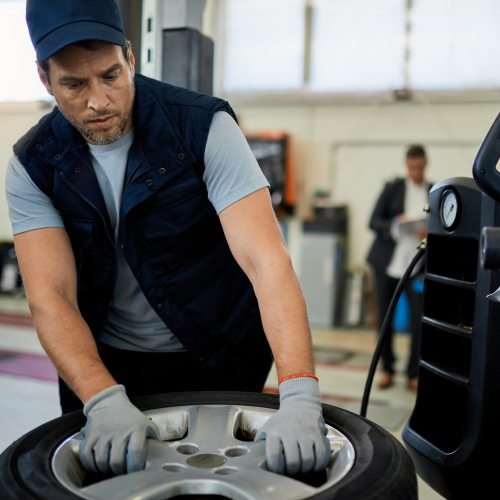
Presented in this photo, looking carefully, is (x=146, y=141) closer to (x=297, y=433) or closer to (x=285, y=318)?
(x=285, y=318)

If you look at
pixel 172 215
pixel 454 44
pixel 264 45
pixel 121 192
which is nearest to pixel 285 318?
pixel 172 215

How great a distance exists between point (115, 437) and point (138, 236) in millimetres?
409

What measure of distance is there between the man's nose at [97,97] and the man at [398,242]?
2474mm

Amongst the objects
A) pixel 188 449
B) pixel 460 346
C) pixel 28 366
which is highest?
pixel 460 346

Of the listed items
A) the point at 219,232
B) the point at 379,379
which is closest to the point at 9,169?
the point at 219,232

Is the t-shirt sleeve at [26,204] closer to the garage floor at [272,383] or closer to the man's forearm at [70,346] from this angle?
the man's forearm at [70,346]

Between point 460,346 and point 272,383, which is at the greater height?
point 460,346

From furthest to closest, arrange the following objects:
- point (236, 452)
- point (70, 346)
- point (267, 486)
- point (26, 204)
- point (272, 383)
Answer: point (272, 383)
point (26, 204)
point (70, 346)
point (236, 452)
point (267, 486)

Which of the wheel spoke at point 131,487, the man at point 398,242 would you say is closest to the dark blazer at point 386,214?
the man at point 398,242

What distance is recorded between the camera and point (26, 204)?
106cm

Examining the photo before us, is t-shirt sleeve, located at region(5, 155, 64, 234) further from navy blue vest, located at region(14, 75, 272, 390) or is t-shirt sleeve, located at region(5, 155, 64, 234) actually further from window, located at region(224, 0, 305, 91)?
window, located at region(224, 0, 305, 91)

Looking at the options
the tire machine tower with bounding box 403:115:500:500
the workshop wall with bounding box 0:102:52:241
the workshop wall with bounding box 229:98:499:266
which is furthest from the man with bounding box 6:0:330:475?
the workshop wall with bounding box 229:98:499:266

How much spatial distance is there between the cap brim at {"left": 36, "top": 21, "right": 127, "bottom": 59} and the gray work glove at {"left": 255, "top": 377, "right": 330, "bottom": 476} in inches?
25.4

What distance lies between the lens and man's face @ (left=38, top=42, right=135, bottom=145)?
97 cm
